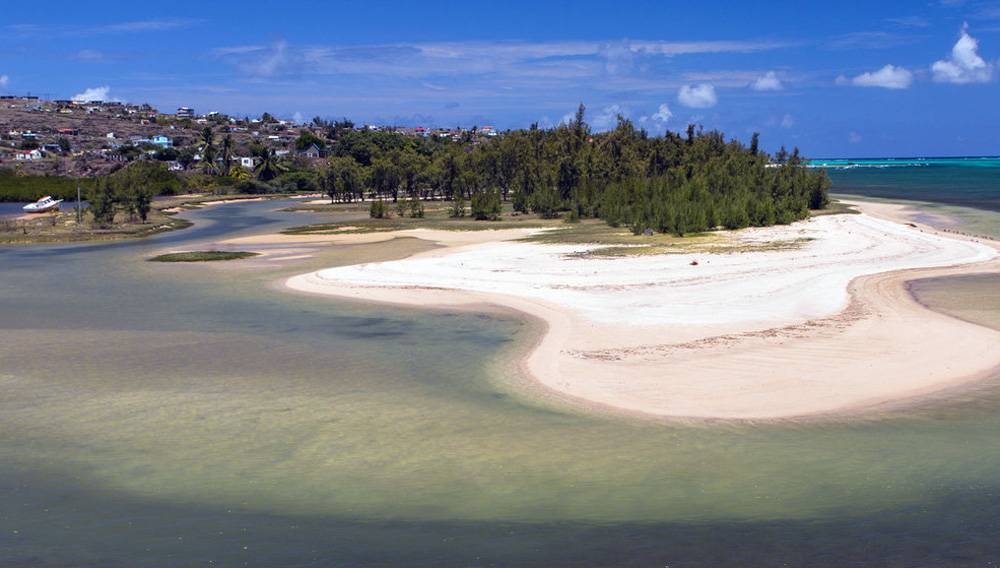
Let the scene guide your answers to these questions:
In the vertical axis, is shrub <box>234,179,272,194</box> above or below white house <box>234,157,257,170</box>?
below

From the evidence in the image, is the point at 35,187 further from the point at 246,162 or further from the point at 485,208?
the point at 485,208

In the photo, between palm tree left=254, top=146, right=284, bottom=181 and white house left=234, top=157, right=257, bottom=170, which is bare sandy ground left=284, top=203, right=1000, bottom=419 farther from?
white house left=234, top=157, right=257, bottom=170

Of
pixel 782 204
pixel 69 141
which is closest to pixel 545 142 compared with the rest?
pixel 782 204

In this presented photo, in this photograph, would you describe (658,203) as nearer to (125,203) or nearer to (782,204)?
(782,204)

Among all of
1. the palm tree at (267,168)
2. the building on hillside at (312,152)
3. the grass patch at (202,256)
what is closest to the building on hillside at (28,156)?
the palm tree at (267,168)

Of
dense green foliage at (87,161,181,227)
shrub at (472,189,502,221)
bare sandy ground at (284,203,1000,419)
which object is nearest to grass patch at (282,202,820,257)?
shrub at (472,189,502,221)

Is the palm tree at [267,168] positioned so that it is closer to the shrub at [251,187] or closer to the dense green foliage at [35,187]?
the shrub at [251,187]
